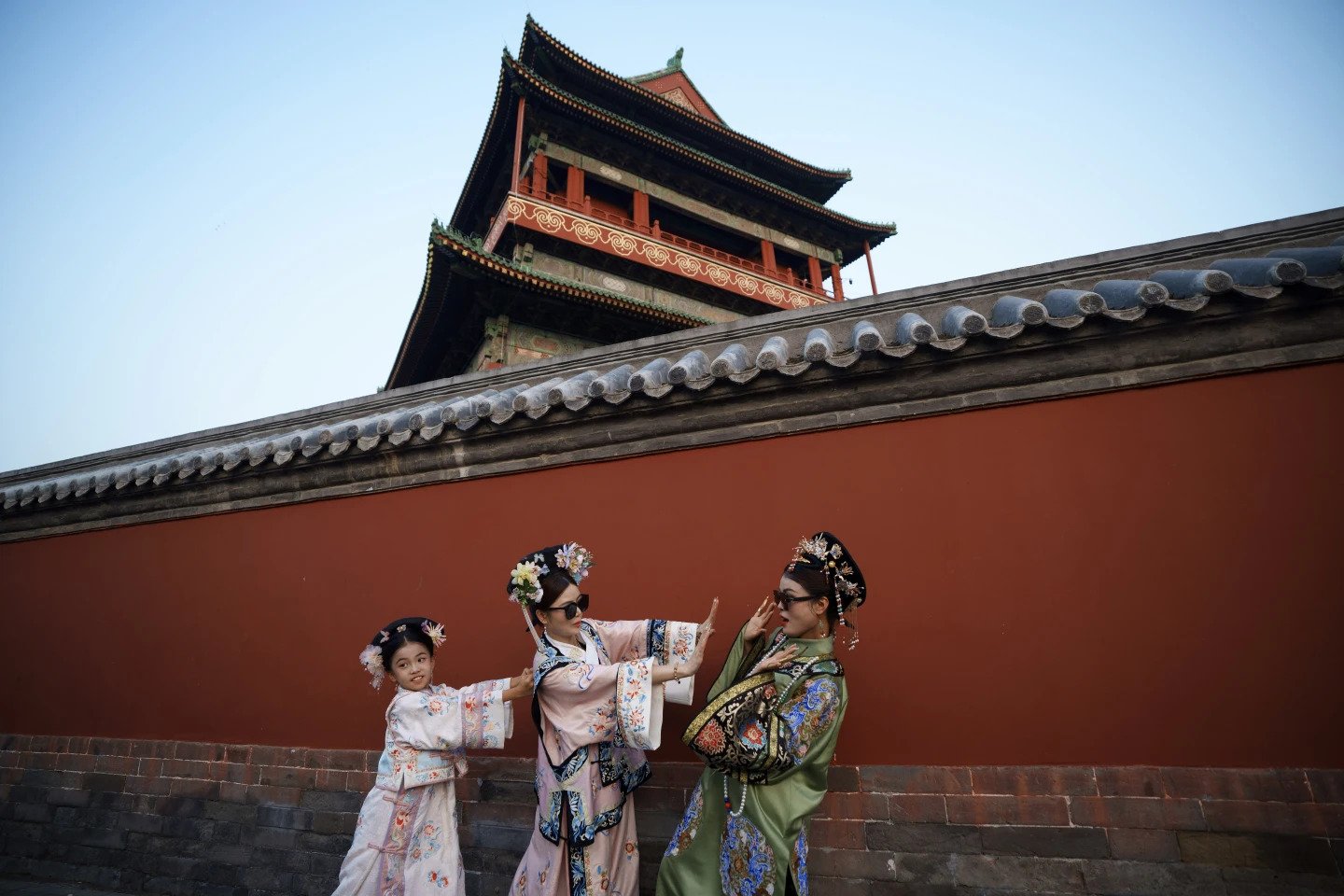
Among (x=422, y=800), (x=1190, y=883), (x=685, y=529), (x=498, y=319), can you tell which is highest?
(x=498, y=319)

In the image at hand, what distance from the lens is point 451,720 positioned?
3082 millimetres

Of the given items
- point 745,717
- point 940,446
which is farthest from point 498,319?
point 745,717

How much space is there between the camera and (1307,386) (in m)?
3.22

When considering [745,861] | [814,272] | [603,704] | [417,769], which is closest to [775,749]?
[745,861]

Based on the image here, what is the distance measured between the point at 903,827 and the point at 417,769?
2326 millimetres

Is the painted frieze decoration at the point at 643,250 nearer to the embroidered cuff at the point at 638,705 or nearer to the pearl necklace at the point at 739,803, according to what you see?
the embroidered cuff at the point at 638,705

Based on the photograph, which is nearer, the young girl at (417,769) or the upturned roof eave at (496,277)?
the young girl at (417,769)

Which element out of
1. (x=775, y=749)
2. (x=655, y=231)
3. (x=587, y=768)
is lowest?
(x=587, y=768)

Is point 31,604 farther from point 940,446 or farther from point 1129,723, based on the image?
point 1129,723

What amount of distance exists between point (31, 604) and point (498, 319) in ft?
23.8

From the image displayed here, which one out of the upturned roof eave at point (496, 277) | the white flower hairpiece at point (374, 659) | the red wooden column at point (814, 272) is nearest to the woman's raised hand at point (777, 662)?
the white flower hairpiece at point (374, 659)

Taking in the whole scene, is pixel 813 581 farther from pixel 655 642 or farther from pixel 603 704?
pixel 603 704

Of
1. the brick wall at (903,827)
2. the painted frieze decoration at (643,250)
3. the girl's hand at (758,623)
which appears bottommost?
the brick wall at (903,827)

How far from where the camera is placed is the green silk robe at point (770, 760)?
98.0 inches
